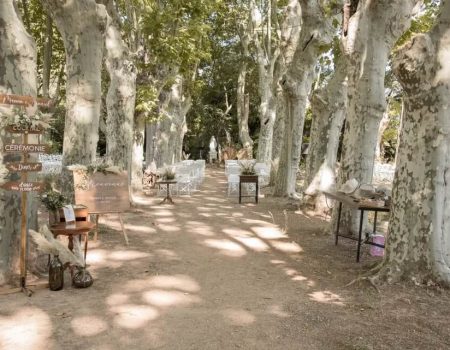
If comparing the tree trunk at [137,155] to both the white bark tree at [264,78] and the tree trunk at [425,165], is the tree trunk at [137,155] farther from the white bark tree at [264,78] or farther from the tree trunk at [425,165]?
the tree trunk at [425,165]

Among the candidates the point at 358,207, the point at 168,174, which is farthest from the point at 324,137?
the point at 358,207

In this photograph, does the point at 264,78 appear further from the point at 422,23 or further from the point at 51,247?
the point at 51,247

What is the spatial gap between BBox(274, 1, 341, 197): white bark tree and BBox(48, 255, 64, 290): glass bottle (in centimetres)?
807

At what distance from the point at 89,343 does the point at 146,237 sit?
4.39 metres

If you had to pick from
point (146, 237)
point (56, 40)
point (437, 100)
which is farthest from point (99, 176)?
point (56, 40)

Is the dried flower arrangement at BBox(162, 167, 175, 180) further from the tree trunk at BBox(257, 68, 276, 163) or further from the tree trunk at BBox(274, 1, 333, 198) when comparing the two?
the tree trunk at BBox(257, 68, 276, 163)

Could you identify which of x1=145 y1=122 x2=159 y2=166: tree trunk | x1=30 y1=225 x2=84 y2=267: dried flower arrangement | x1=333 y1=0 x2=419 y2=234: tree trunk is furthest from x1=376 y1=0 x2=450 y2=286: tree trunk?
x1=145 y1=122 x2=159 y2=166: tree trunk

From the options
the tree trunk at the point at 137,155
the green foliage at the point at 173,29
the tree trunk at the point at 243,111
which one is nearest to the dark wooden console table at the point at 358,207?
the green foliage at the point at 173,29

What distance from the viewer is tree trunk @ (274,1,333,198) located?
10.7 metres

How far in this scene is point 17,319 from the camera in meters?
4.12

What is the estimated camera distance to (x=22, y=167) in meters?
4.72

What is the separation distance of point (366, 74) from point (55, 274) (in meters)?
5.90

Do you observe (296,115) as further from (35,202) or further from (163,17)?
(35,202)

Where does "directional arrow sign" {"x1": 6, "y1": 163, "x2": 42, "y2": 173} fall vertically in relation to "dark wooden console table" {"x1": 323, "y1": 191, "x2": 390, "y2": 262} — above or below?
above
